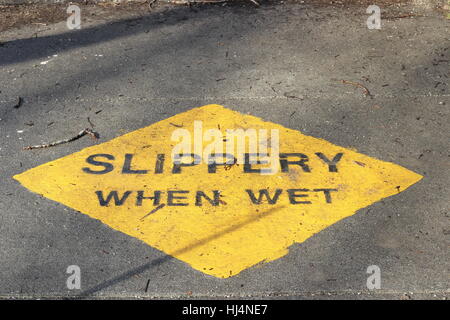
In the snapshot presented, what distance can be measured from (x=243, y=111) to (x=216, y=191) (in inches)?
51.9

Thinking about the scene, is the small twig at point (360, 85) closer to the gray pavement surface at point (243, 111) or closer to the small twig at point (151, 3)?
the gray pavement surface at point (243, 111)

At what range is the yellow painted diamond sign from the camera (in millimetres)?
4855

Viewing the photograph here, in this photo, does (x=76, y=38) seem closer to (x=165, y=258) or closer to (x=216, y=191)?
(x=216, y=191)

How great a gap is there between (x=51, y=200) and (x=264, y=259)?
1.68m

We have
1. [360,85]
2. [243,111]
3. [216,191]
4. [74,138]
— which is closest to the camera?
[216,191]

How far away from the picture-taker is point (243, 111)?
6.46 m

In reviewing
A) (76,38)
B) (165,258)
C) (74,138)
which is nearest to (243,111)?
(74,138)

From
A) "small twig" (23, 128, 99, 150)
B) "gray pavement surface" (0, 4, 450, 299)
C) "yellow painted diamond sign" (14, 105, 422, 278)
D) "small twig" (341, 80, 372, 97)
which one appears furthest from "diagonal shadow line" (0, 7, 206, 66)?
"small twig" (341, 80, 372, 97)

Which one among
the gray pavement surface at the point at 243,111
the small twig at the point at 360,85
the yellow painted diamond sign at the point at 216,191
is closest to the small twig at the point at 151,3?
the gray pavement surface at the point at 243,111

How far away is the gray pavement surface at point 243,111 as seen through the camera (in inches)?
179

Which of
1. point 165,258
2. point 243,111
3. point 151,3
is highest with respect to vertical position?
point 151,3

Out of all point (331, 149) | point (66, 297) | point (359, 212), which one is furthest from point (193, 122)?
point (66, 297)

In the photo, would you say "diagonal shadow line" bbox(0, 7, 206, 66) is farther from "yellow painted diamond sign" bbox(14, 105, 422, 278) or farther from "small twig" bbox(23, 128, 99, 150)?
"yellow painted diamond sign" bbox(14, 105, 422, 278)

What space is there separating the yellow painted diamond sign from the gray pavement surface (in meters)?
0.12
